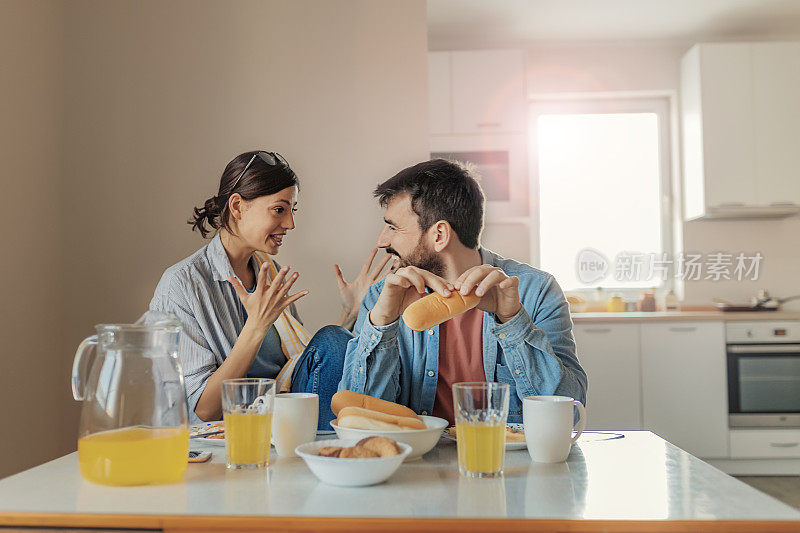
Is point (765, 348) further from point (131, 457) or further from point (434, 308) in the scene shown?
point (131, 457)

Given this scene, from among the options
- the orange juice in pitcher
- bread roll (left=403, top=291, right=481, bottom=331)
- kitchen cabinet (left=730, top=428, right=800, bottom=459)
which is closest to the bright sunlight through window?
kitchen cabinet (left=730, top=428, right=800, bottom=459)

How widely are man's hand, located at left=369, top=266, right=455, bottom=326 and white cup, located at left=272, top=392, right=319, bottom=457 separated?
0.30 metres

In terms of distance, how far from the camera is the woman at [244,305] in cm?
178

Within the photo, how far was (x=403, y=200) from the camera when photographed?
1768 mm

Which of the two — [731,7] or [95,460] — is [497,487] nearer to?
[95,460]

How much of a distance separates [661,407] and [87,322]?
303 cm

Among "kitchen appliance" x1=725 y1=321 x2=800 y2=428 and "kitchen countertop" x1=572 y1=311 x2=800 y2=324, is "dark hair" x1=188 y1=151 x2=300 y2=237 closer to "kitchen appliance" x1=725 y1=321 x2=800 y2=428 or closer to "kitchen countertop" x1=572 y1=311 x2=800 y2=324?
"kitchen countertop" x1=572 y1=311 x2=800 y2=324

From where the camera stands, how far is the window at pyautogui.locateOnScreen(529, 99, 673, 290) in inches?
175

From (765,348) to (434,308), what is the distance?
327 centimetres

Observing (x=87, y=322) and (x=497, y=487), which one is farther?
(x=87, y=322)

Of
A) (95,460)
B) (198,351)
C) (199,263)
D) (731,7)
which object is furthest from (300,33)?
(731,7)

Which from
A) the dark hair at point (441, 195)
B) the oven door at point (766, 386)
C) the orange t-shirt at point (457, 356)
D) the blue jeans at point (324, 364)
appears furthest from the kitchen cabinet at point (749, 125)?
the blue jeans at point (324, 364)

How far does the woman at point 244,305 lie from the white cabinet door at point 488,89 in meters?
2.30

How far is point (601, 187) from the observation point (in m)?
4.52
